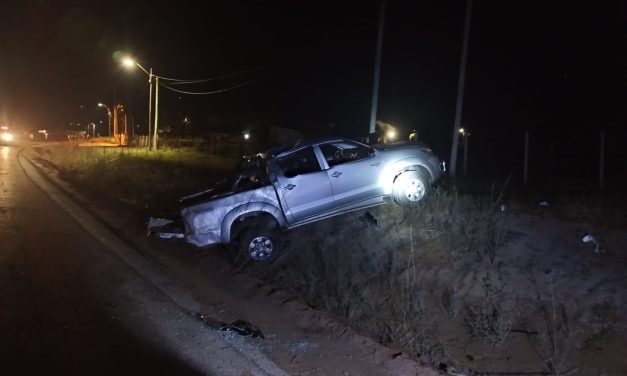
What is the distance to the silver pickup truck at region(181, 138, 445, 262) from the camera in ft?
31.2

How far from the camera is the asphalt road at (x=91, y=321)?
5.37 meters

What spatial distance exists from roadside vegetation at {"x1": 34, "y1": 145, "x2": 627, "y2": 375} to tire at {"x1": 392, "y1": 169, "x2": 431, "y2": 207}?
236mm

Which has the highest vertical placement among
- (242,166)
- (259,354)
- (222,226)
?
(242,166)

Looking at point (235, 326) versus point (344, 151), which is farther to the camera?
point (344, 151)

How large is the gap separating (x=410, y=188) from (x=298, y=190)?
213 cm

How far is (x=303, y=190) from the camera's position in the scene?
9680mm

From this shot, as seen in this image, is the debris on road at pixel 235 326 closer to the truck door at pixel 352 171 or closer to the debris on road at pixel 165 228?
the truck door at pixel 352 171

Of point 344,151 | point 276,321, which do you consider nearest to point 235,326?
point 276,321

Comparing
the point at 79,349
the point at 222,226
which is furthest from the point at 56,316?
the point at 222,226

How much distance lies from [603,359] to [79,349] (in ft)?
17.1

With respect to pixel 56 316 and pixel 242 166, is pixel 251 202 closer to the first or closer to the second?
pixel 242 166

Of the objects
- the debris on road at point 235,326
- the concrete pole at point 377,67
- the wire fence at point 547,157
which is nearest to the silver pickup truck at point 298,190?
the debris on road at point 235,326

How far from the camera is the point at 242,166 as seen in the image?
11.0 m

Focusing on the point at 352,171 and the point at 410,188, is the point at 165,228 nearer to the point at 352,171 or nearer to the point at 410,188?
the point at 352,171
